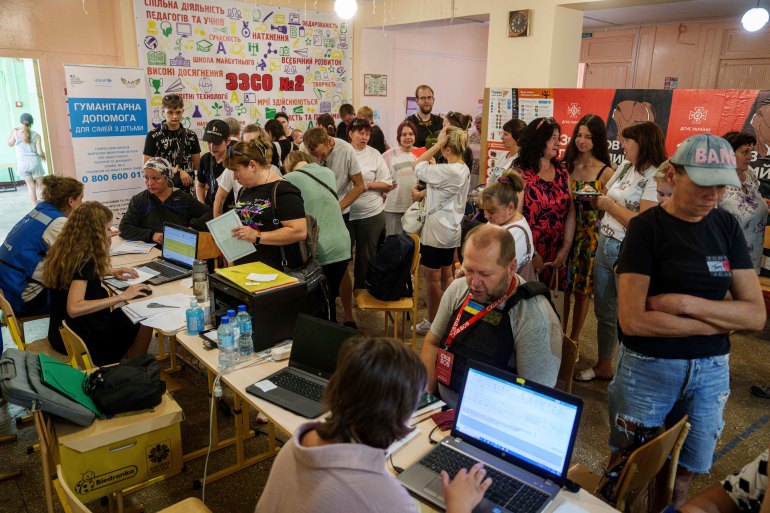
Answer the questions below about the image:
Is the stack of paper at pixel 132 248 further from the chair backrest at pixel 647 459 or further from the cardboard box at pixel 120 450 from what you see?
the chair backrest at pixel 647 459

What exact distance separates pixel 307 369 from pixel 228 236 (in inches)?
46.4

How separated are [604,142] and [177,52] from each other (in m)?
5.04

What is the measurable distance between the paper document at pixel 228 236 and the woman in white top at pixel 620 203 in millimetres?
2044

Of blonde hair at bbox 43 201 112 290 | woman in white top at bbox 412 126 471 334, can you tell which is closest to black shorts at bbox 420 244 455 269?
woman in white top at bbox 412 126 471 334

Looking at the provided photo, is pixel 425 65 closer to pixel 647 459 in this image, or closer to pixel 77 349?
pixel 77 349

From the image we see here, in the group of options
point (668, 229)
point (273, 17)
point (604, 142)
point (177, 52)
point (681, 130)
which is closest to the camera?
point (668, 229)

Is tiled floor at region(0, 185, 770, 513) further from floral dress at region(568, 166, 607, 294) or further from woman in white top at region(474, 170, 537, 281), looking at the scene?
woman in white top at region(474, 170, 537, 281)

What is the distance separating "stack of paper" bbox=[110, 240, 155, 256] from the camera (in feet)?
13.0

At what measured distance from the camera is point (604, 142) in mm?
3615

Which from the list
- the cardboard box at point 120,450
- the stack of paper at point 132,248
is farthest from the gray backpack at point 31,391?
the stack of paper at point 132,248

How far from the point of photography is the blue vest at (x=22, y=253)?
330 centimetres

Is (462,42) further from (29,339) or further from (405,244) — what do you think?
(29,339)

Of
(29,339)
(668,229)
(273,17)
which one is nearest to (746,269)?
(668,229)

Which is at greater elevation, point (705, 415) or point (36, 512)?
point (705, 415)
